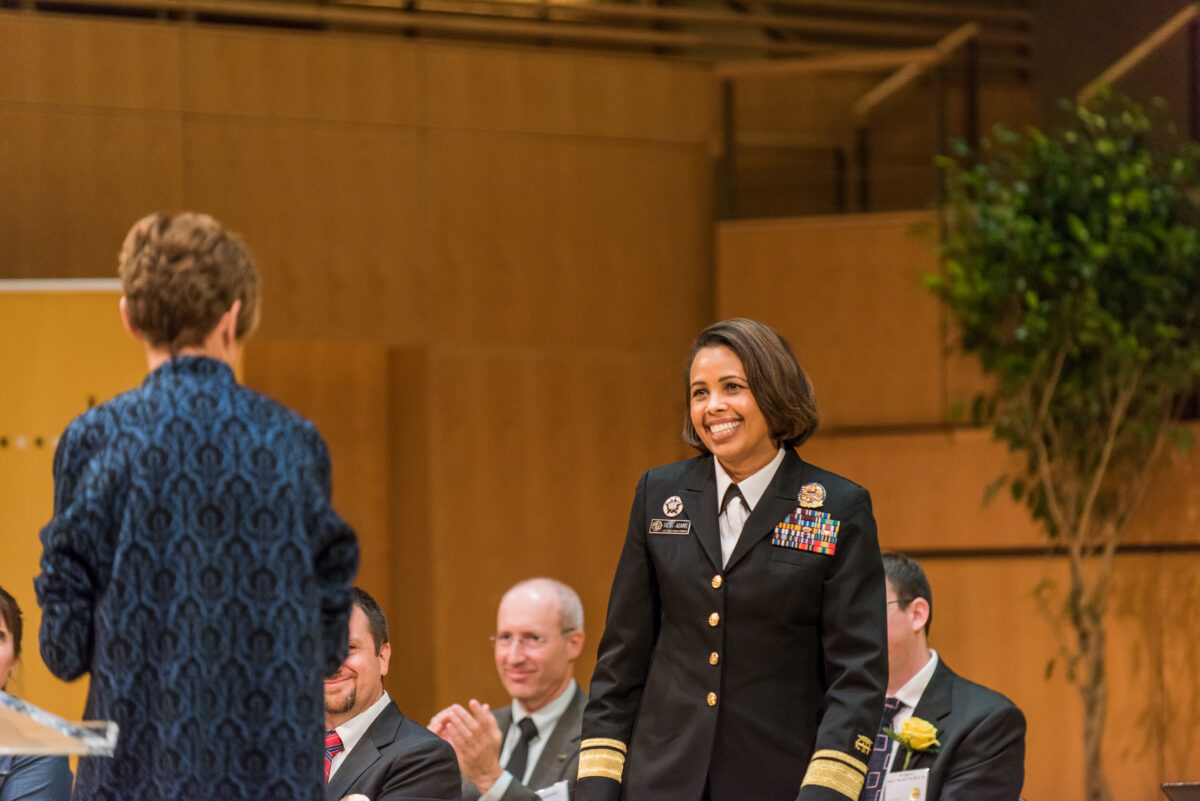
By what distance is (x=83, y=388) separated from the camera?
5.32m

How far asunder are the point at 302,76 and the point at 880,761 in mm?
4765

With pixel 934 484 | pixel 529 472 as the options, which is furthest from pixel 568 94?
pixel 934 484

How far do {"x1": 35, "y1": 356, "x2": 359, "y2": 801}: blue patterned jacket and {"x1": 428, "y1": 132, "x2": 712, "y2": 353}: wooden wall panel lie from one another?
522cm

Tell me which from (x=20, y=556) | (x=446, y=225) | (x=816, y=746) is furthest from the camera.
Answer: (x=446, y=225)

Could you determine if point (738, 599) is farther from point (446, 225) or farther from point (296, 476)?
point (446, 225)

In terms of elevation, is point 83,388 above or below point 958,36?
below

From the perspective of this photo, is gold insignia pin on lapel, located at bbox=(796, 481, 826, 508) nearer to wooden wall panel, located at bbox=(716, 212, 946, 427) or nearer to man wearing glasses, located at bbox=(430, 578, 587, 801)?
man wearing glasses, located at bbox=(430, 578, 587, 801)

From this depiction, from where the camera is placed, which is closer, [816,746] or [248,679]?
[248,679]

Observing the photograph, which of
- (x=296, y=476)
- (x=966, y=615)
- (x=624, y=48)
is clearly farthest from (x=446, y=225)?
(x=296, y=476)

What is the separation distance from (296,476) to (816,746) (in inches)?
38.3

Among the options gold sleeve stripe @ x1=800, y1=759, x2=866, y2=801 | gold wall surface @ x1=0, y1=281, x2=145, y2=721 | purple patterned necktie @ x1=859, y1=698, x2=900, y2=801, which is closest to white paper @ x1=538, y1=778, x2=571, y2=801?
purple patterned necktie @ x1=859, y1=698, x2=900, y2=801

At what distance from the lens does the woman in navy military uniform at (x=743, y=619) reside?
96.1 inches

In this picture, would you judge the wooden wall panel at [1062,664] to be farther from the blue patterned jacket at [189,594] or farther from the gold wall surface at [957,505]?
the blue patterned jacket at [189,594]

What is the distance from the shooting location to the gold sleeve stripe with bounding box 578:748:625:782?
2.53m
